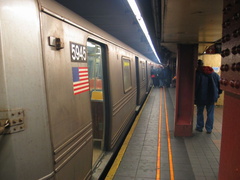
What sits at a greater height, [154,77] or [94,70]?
[94,70]

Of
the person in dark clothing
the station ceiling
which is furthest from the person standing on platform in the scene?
the station ceiling

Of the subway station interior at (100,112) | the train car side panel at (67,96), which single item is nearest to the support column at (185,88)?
the subway station interior at (100,112)

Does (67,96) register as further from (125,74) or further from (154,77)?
(154,77)

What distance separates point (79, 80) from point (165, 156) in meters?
2.62

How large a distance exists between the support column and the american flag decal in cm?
316

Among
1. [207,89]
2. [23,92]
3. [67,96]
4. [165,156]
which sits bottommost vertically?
[165,156]

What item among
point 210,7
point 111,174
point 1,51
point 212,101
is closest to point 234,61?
point 210,7

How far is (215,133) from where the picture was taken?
5.21 metres

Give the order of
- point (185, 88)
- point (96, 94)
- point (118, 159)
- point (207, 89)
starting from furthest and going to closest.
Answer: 1. point (185, 88)
2. point (207, 89)
3. point (96, 94)
4. point (118, 159)

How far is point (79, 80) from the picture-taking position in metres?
2.37

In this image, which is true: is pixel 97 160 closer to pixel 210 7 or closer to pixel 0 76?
pixel 0 76

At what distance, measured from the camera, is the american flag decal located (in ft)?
7.39

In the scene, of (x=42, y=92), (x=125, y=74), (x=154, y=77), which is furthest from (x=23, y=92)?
(x=154, y=77)

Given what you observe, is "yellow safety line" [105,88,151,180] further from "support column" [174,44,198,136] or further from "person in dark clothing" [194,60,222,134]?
"person in dark clothing" [194,60,222,134]
